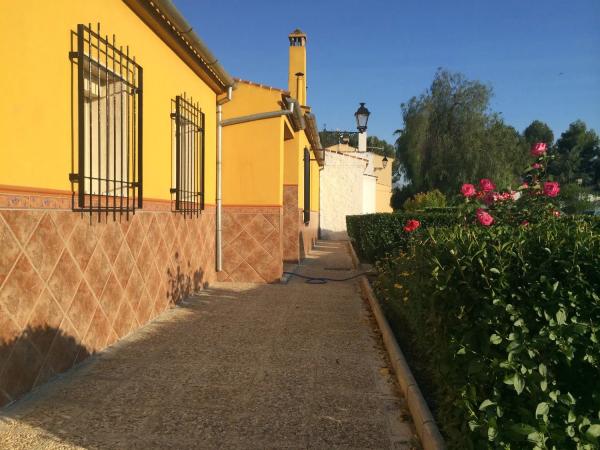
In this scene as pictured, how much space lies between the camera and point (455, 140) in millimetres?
25844

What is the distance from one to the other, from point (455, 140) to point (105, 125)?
2348 centimetres

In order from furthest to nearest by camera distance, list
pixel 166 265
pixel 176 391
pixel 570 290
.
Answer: pixel 166 265
pixel 176 391
pixel 570 290

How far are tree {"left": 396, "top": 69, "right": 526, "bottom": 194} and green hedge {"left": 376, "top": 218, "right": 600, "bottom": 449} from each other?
23848 millimetres

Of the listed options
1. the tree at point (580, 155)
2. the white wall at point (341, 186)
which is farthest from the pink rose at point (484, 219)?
the tree at point (580, 155)

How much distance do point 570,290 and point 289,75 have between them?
464 inches

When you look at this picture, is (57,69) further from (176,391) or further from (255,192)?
(255,192)

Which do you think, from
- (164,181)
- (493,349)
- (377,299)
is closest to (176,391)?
(493,349)

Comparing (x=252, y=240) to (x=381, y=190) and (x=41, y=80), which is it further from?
(x=381, y=190)

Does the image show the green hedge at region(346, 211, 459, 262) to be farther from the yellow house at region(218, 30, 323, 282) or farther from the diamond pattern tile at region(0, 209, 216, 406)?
the diamond pattern tile at region(0, 209, 216, 406)

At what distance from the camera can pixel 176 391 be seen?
139 inches

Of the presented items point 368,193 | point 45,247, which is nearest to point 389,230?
point 45,247

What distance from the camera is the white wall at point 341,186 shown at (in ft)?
67.7

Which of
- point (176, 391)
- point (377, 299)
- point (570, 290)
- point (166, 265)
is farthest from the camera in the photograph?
point (377, 299)

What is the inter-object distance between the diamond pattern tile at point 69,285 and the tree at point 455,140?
21.8 meters
